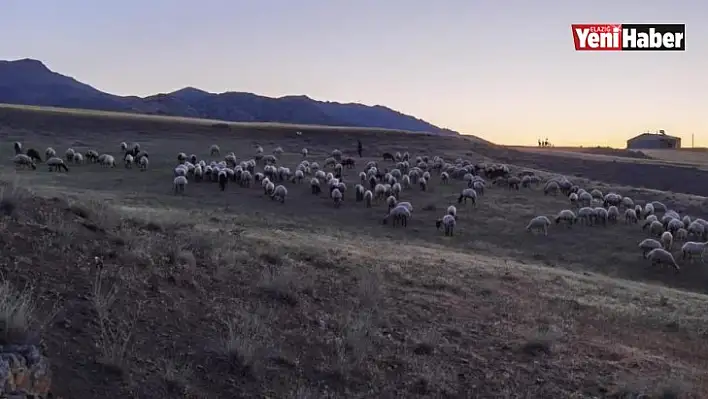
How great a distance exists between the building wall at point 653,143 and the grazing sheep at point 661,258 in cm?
11174

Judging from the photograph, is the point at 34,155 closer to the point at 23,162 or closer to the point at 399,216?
the point at 23,162

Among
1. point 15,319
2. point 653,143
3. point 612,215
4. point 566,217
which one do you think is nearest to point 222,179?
point 566,217

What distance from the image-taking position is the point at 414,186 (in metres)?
45.7

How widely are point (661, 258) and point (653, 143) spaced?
4464 inches

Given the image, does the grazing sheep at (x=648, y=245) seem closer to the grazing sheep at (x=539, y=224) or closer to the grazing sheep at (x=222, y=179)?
the grazing sheep at (x=539, y=224)

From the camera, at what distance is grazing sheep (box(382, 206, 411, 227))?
33.8 m

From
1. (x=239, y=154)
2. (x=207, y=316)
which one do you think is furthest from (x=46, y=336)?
(x=239, y=154)

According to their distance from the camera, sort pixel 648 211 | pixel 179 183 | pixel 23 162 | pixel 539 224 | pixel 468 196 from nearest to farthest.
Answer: pixel 539 224
pixel 179 183
pixel 648 211
pixel 468 196
pixel 23 162

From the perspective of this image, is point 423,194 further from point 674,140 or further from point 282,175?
point 674,140

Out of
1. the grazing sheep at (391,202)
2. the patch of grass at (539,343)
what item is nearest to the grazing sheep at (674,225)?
the grazing sheep at (391,202)

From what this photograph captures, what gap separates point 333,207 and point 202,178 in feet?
32.6

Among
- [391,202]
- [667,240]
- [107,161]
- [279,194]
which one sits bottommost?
[667,240]

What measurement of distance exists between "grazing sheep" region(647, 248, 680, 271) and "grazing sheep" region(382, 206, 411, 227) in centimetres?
1165

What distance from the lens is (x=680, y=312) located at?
1697 centimetres
